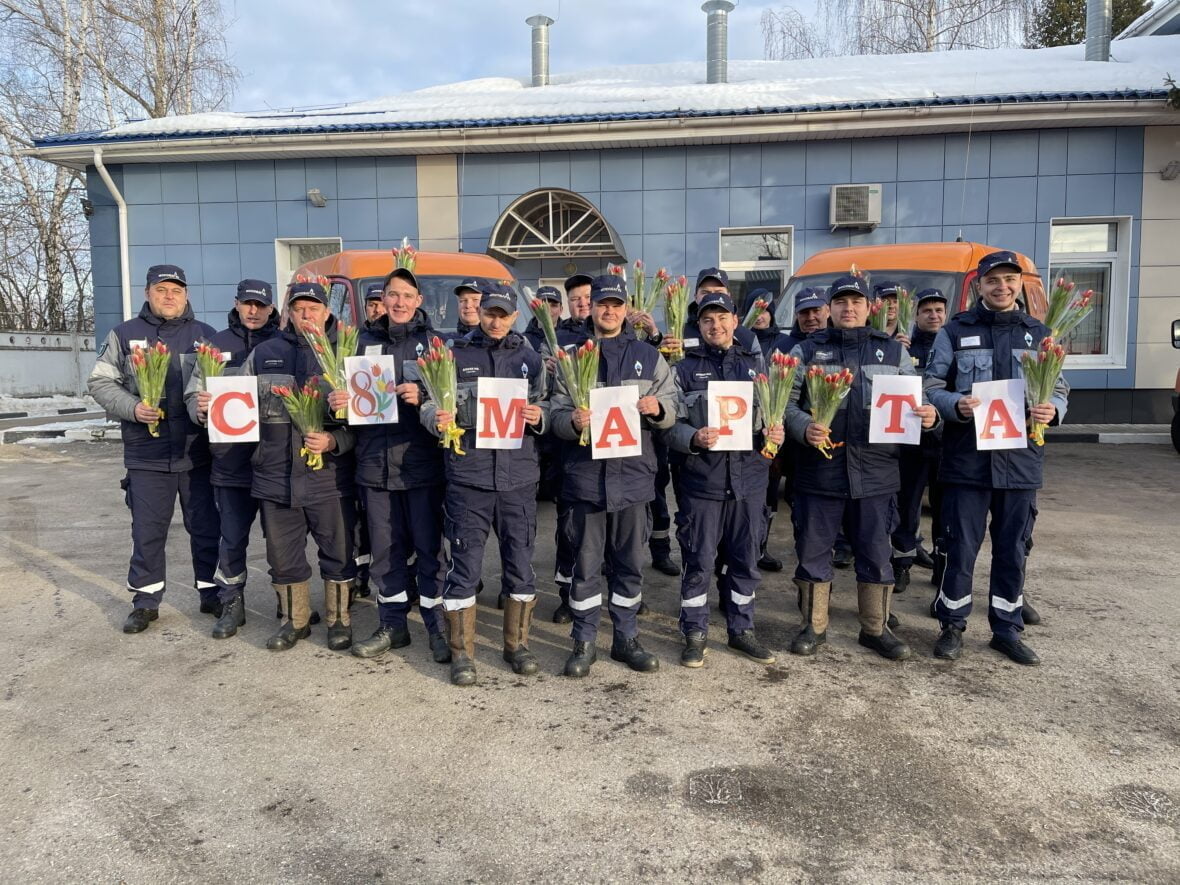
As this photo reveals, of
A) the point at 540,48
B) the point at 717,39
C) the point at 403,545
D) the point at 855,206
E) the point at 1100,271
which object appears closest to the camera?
the point at 403,545

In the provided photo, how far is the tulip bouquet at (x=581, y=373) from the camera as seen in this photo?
13.6 ft

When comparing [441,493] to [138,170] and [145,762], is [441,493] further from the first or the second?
[138,170]

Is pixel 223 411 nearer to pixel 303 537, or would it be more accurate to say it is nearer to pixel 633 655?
pixel 303 537

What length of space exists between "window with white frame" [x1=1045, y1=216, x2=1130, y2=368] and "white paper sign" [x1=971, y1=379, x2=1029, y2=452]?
10.7m

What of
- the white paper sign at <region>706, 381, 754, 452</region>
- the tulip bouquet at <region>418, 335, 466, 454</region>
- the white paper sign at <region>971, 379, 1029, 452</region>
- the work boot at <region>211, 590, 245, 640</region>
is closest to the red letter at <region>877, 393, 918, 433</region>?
the white paper sign at <region>971, 379, 1029, 452</region>

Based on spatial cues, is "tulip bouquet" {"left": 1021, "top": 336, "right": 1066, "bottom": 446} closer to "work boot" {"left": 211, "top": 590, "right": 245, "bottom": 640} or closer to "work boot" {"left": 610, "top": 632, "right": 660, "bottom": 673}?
"work boot" {"left": 610, "top": 632, "right": 660, "bottom": 673}

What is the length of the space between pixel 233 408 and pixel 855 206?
11443 mm

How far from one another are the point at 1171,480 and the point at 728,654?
7.78 metres

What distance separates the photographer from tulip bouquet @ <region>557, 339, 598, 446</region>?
4.16m

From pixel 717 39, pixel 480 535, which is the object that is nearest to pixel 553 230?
pixel 717 39

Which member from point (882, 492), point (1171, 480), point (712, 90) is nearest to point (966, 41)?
point (712, 90)

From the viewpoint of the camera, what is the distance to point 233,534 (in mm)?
4988

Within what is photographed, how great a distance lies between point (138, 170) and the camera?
14.8m

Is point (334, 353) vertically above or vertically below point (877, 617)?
above
